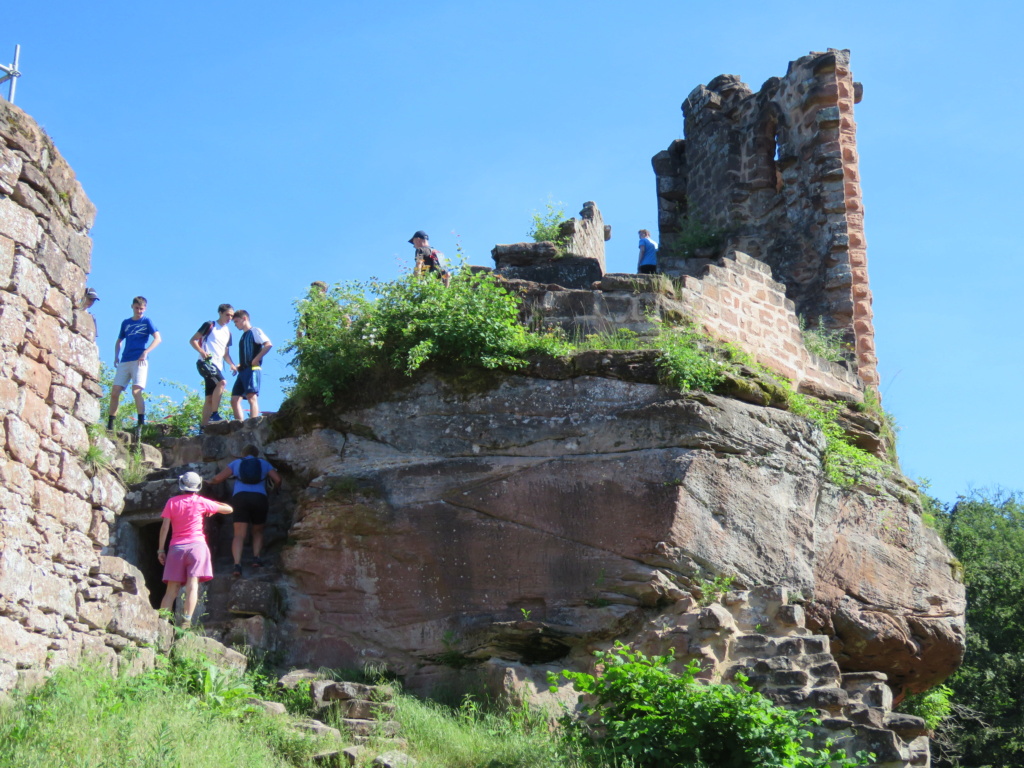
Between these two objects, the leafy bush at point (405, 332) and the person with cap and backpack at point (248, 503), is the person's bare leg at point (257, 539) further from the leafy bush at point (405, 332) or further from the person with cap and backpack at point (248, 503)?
the leafy bush at point (405, 332)

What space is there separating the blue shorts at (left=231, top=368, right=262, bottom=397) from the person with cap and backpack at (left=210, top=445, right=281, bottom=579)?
1343 mm

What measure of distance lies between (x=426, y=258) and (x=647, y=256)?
4417 mm

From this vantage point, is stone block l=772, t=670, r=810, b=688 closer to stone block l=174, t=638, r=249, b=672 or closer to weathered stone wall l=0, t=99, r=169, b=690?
stone block l=174, t=638, r=249, b=672

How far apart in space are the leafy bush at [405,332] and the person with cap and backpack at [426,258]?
1.31ft

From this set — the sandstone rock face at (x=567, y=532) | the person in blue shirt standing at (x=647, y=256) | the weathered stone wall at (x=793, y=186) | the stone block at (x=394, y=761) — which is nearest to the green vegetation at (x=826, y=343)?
the weathered stone wall at (x=793, y=186)

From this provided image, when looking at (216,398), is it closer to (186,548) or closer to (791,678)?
(186,548)

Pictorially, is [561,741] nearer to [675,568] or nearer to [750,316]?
[675,568]

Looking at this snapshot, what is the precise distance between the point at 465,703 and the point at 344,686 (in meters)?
0.96

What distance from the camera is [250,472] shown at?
11586 mm


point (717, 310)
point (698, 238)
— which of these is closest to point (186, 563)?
point (717, 310)

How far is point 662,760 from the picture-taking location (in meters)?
8.20

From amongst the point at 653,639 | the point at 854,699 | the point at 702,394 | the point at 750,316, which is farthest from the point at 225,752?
the point at 750,316

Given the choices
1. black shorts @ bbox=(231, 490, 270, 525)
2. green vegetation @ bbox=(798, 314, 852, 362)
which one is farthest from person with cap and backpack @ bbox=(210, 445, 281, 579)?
green vegetation @ bbox=(798, 314, 852, 362)

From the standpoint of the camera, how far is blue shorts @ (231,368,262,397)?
12.9 metres
